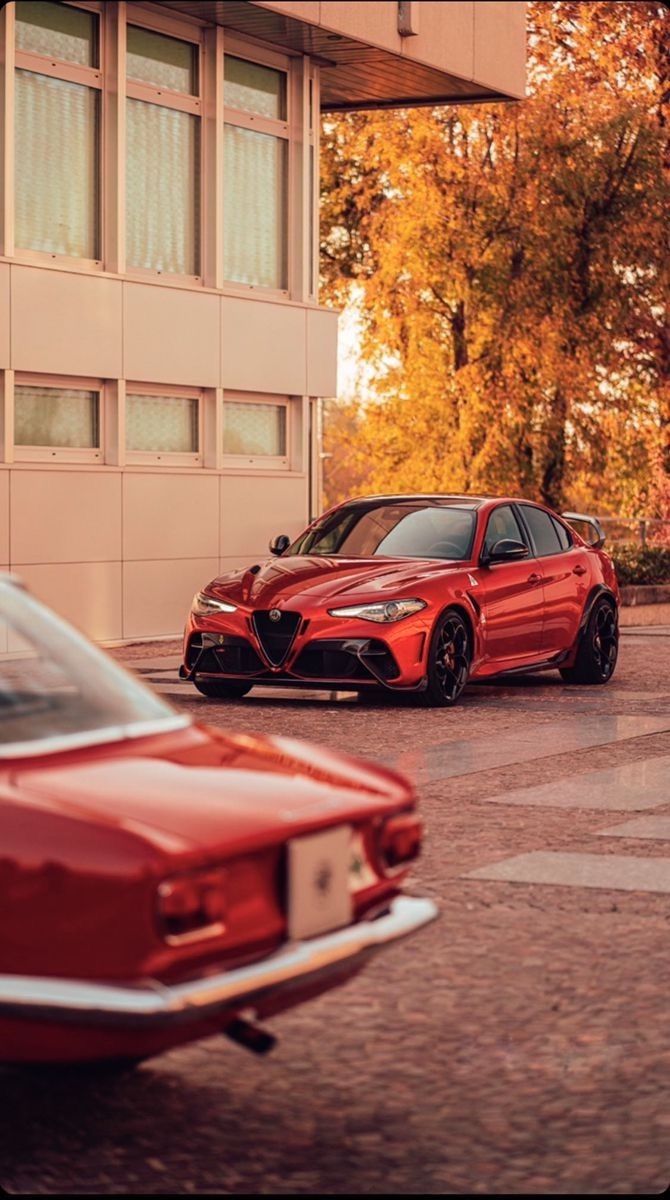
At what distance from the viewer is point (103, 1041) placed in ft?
13.3

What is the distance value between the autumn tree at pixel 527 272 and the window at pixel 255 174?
8.80 metres

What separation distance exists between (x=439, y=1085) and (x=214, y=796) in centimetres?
116

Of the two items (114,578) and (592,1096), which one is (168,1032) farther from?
(114,578)

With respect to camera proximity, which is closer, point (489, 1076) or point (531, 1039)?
point (489, 1076)

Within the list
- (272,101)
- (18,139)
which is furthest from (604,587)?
(272,101)

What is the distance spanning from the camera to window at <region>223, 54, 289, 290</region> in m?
22.9

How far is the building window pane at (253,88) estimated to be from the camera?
75.1ft

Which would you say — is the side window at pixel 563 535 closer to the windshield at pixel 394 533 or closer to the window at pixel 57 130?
the windshield at pixel 394 533

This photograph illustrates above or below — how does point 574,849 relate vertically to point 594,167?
below

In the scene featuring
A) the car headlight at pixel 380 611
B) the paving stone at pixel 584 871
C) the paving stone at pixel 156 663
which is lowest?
the paving stone at pixel 584 871

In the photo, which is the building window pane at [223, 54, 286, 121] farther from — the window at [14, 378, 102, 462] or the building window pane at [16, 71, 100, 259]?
the window at [14, 378, 102, 462]

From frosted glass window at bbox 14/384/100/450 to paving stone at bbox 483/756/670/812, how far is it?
1005 centimetres

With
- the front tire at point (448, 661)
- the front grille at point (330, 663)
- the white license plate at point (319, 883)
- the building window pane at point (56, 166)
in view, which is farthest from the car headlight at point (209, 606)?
the white license plate at point (319, 883)

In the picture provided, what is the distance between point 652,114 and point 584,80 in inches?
49.4
